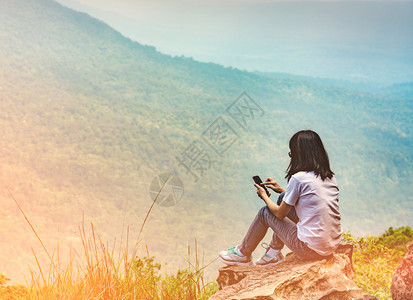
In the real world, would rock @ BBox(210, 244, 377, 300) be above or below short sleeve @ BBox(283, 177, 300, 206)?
below

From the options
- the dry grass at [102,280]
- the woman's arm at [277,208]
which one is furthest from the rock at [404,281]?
the dry grass at [102,280]

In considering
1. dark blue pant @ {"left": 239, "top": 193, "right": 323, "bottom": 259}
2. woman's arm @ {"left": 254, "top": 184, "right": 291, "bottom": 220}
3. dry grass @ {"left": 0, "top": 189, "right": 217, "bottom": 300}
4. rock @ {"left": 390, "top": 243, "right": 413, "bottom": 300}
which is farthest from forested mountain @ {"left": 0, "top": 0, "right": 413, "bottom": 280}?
rock @ {"left": 390, "top": 243, "right": 413, "bottom": 300}

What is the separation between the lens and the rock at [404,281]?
266 centimetres

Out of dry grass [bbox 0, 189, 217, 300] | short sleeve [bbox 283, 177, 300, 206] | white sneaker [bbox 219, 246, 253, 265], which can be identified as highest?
Result: short sleeve [bbox 283, 177, 300, 206]

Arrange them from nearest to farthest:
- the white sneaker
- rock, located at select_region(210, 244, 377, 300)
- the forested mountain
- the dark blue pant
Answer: rock, located at select_region(210, 244, 377, 300), the dark blue pant, the white sneaker, the forested mountain

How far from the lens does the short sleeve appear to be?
2512mm

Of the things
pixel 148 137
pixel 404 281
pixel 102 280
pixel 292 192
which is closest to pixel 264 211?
pixel 292 192

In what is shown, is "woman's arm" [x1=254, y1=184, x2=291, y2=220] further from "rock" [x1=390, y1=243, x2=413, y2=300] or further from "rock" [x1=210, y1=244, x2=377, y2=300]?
"rock" [x1=390, y1=243, x2=413, y2=300]

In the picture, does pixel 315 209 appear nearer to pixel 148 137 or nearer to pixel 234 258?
pixel 234 258

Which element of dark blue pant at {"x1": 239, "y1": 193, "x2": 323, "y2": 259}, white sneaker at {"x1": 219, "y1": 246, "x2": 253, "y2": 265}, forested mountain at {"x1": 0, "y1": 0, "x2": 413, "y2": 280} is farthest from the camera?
forested mountain at {"x1": 0, "y1": 0, "x2": 413, "y2": 280}

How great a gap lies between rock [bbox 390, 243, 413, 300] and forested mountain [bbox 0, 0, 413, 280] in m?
A: 9.38

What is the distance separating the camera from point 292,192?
2.52m

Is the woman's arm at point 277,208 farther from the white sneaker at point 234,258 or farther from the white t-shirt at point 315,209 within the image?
the white sneaker at point 234,258

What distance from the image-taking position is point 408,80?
874 inches
